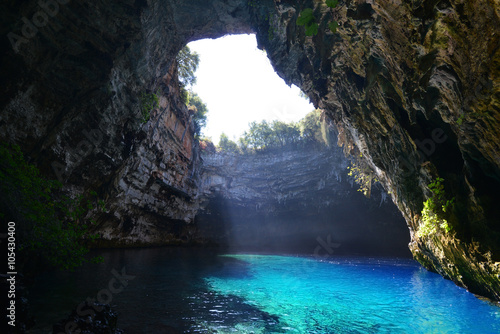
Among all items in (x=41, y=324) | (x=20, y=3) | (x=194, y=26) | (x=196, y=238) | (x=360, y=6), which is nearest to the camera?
(x=41, y=324)

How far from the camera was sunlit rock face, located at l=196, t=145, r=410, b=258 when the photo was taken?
31.3 m

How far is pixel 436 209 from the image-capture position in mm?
7906

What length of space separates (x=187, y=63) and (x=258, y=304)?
76.8ft

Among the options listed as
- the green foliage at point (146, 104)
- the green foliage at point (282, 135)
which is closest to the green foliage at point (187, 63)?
the green foliage at point (146, 104)

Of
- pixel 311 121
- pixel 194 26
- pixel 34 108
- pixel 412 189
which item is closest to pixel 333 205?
pixel 311 121

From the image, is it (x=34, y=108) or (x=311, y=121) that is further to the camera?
(x=311, y=121)

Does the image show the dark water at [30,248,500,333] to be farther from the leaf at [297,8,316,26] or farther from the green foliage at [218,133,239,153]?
the green foliage at [218,133,239,153]

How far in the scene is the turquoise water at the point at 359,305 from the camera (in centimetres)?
631

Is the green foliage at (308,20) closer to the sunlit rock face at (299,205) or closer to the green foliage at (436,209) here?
the green foliage at (436,209)

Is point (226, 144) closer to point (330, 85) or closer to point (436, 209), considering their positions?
point (330, 85)

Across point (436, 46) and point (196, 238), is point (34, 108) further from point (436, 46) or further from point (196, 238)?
point (196, 238)

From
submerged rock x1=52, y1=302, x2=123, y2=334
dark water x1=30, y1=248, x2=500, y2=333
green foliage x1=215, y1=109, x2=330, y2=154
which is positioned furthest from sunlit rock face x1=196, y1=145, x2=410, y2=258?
submerged rock x1=52, y1=302, x2=123, y2=334

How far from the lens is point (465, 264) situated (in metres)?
7.73

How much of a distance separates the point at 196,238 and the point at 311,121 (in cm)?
2302
